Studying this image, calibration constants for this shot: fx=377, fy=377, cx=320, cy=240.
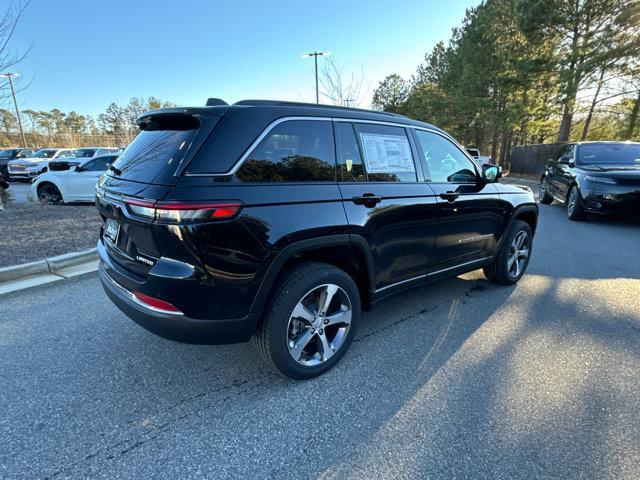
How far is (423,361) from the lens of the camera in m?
2.94

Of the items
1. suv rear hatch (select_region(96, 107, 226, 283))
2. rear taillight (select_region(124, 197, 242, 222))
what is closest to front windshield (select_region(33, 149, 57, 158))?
suv rear hatch (select_region(96, 107, 226, 283))

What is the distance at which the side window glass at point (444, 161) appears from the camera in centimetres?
344

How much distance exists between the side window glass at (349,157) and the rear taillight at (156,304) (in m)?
1.40

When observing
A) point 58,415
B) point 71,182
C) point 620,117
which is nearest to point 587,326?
point 58,415

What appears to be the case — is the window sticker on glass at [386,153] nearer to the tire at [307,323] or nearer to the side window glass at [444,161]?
the side window glass at [444,161]

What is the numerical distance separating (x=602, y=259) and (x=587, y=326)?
9.30 ft

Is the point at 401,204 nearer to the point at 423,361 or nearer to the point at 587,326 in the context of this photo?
the point at 423,361

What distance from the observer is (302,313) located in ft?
8.43

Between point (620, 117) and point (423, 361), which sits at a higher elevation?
point (620, 117)

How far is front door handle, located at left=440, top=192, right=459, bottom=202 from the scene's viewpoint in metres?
3.40

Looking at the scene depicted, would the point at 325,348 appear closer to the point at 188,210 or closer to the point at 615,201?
the point at 188,210

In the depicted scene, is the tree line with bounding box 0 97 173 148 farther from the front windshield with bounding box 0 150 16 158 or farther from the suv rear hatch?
the suv rear hatch

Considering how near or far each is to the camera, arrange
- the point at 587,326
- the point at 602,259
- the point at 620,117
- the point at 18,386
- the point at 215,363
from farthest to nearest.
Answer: the point at 620,117 < the point at 602,259 < the point at 587,326 < the point at 215,363 < the point at 18,386

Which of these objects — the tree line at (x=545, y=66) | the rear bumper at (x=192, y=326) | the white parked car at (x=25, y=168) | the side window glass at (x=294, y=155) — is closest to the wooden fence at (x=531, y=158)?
the tree line at (x=545, y=66)
